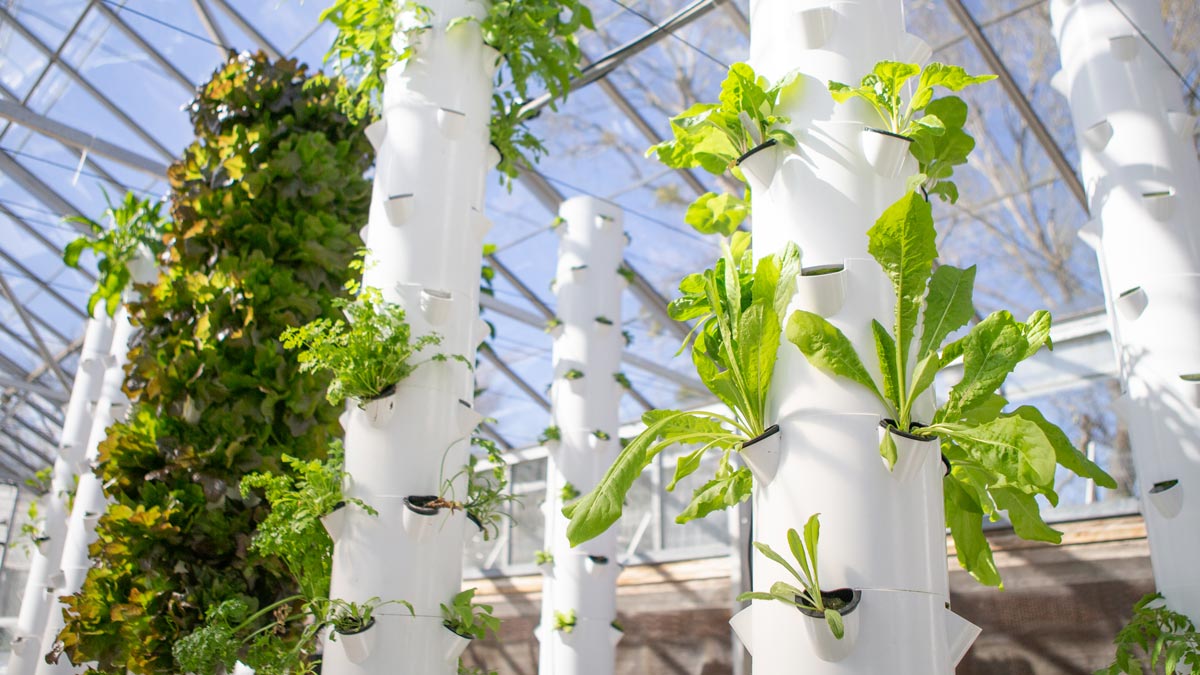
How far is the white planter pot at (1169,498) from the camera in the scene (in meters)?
3.01

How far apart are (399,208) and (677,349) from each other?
1506mm

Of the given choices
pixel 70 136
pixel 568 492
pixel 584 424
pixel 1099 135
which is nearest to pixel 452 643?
pixel 1099 135

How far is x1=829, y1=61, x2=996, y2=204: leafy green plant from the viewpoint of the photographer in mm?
1542

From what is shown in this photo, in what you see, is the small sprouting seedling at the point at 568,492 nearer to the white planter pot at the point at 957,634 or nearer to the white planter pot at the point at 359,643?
the white planter pot at the point at 359,643

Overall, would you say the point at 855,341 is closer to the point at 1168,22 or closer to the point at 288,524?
the point at 288,524

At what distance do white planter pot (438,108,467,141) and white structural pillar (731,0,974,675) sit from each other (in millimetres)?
1161

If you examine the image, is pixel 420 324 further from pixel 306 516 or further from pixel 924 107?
pixel 924 107

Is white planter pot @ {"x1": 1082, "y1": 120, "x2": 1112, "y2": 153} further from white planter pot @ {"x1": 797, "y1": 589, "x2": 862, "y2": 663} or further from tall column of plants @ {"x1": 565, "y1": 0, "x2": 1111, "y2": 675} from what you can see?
white planter pot @ {"x1": 797, "y1": 589, "x2": 862, "y2": 663}

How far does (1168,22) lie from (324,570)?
19.5 feet

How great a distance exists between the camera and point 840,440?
1401mm

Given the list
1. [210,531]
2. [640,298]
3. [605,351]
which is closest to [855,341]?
[210,531]

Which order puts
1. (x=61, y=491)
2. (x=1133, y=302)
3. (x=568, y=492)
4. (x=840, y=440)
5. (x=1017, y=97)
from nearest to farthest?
(x=840, y=440) < (x=1133, y=302) < (x=568, y=492) < (x=1017, y=97) < (x=61, y=491)

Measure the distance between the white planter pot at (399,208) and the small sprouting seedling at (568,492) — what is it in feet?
10.6

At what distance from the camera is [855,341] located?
1.45 metres
